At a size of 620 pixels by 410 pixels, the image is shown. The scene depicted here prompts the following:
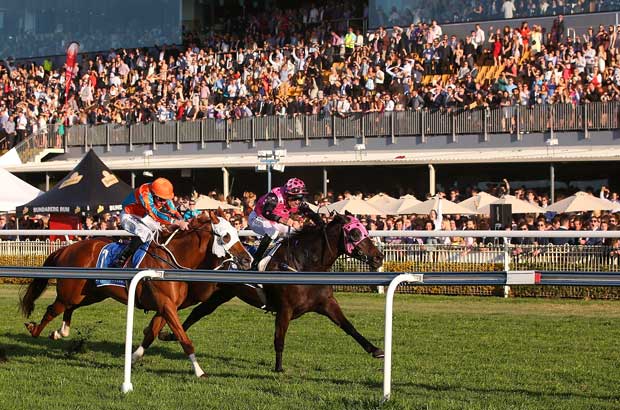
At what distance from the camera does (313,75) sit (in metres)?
25.2

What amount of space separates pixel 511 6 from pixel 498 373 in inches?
731

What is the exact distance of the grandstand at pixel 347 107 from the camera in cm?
2102

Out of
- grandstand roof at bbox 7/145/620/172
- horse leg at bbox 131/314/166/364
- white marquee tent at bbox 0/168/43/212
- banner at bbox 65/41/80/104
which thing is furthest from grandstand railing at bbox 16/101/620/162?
horse leg at bbox 131/314/166/364

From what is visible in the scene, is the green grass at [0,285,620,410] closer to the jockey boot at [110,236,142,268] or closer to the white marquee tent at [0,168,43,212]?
the jockey boot at [110,236,142,268]

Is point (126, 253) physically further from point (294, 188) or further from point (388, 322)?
point (388, 322)

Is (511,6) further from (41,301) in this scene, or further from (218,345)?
(218,345)

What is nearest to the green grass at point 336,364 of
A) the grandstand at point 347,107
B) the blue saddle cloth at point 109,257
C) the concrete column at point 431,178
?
the blue saddle cloth at point 109,257

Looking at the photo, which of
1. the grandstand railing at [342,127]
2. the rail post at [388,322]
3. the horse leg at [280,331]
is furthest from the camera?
the grandstand railing at [342,127]

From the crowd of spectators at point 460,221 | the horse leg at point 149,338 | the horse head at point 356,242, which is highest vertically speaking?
the horse head at point 356,242

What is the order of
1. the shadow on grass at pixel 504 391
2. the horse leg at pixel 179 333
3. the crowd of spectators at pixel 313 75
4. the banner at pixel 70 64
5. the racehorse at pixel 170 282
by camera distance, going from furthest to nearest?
A: 1. the banner at pixel 70 64
2. the crowd of spectators at pixel 313 75
3. the racehorse at pixel 170 282
4. the horse leg at pixel 179 333
5. the shadow on grass at pixel 504 391

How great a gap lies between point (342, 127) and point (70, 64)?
10482 millimetres

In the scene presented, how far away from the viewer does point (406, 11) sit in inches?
1038

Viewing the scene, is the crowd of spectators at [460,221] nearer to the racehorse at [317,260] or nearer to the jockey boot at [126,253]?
the jockey boot at [126,253]

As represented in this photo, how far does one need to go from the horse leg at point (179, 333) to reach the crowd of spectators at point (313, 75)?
1447cm
